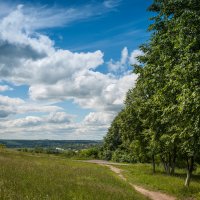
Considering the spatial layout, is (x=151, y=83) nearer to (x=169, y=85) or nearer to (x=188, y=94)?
(x=169, y=85)

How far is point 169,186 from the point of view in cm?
2223

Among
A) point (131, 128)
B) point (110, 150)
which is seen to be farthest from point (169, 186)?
point (110, 150)

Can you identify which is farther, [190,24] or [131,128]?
[131,128]

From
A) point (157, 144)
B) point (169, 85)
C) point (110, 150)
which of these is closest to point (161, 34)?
point (169, 85)

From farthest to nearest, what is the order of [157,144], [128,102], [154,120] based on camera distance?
[128,102] < [157,144] < [154,120]

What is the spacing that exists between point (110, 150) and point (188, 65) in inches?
2772

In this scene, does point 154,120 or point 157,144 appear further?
point 157,144

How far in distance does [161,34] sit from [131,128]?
17.1 meters

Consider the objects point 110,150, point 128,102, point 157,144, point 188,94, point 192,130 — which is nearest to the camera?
point 188,94

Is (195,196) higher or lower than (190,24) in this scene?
lower

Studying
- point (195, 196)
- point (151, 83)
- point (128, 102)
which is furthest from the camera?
point (128, 102)

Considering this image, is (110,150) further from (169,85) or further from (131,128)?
(169,85)

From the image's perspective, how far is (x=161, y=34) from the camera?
2108cm

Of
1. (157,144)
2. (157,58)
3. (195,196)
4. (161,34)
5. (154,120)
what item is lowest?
(195,196)
